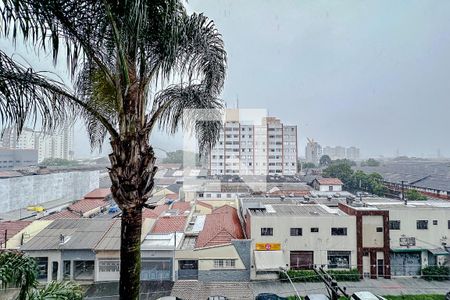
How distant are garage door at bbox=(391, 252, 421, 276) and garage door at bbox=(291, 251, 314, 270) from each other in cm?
251

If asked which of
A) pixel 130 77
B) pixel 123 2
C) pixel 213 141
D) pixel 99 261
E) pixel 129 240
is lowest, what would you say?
pixel 99 261

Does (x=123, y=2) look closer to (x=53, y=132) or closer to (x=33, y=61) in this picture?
(x=33, y=61)

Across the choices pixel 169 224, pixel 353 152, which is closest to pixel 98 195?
pixel 169 224

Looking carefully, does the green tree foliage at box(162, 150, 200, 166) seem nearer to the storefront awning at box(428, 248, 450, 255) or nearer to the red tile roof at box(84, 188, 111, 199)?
the red tile roof at box(84, 188, 111, 199)

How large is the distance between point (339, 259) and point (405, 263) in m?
2.12

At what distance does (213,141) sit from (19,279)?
5.93 feet

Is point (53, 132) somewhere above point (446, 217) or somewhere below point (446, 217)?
above

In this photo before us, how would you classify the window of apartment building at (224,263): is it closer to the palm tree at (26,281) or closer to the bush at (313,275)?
the bush at (313,275)

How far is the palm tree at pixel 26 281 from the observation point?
6.18 ft

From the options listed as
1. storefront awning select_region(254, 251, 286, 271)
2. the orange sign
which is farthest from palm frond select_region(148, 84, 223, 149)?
the orange sign

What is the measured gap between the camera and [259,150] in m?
24.3

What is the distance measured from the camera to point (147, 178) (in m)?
1.73

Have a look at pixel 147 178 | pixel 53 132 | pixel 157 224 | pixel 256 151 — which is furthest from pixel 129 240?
pixel 256 151

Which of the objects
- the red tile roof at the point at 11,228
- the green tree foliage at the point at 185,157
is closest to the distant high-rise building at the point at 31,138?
the green tree foliage at the point at 185,157
